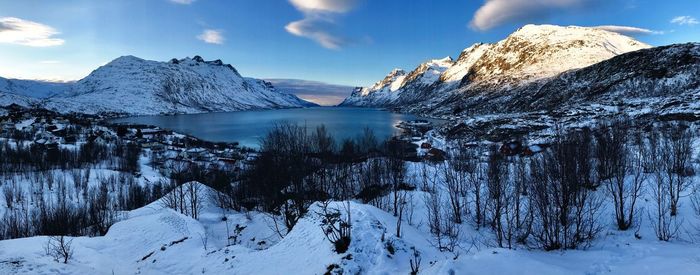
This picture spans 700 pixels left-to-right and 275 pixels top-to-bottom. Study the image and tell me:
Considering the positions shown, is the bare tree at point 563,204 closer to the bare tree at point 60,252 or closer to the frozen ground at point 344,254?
the frozen ground at point 344,254

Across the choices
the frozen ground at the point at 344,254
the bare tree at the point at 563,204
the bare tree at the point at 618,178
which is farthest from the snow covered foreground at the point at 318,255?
the bare tree at the point at 618,178

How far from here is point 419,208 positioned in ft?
106

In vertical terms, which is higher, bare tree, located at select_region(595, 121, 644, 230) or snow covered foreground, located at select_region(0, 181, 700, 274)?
bare tree, located at select_region(595, 121, 644, 230)

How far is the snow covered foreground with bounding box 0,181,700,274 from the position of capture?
12.8 metres

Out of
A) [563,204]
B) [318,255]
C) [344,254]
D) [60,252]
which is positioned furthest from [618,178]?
[60,252]

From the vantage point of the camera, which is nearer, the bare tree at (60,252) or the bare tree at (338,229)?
the bare tree at (338,229)

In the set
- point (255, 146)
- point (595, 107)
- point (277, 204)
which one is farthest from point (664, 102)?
point (255, 146)

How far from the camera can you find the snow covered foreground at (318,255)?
42.1 feet

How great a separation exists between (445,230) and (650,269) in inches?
523

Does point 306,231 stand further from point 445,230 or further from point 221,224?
point 221,224

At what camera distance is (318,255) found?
1714cm

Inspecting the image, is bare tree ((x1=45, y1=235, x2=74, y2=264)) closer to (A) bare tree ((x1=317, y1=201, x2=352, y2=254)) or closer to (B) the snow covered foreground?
(B) the snow covered foreground

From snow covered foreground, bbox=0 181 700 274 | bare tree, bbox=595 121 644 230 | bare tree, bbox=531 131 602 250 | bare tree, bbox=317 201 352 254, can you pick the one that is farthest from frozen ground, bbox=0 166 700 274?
bare tree, bbox=531 131 602 250

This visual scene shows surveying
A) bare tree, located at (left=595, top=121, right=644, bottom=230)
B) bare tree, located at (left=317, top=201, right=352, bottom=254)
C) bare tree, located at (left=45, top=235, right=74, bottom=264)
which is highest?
bare tree, located at (left=595, top=121, right=644, bottom=230)
